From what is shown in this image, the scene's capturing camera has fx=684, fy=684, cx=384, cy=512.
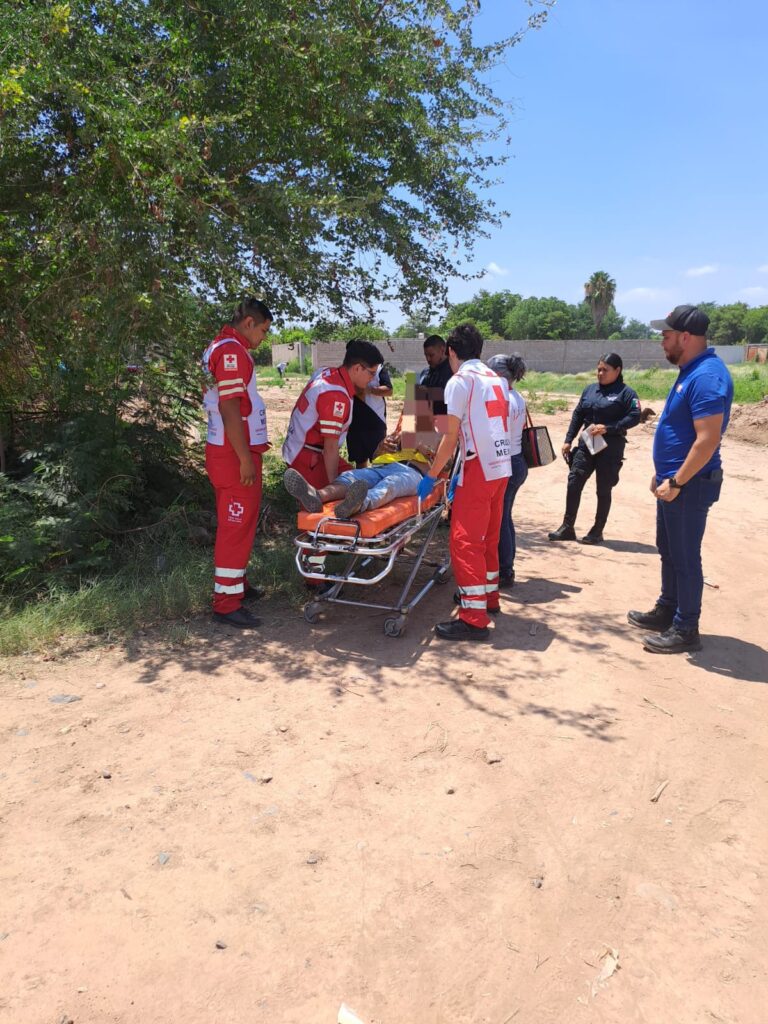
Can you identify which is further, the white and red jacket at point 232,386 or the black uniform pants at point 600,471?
the black uniform pants at point 600,471

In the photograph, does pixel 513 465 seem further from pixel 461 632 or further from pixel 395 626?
pixel 395 626

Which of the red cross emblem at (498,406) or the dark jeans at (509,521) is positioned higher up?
the red cross emblem at (498,406)

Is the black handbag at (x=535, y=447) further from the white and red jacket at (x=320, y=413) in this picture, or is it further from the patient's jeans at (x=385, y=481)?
the white and red jacket at (x=320, y=413)

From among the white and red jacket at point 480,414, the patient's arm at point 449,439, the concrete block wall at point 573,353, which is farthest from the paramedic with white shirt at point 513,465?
the concrete block wall at point 573,353

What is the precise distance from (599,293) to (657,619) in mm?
56627

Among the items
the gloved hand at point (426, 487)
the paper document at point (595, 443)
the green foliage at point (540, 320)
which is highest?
the green foliage at point (540, 320)

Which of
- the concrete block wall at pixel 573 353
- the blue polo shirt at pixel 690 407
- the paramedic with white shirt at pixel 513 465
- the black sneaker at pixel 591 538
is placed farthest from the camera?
the concrete block wall at pixel 573 353

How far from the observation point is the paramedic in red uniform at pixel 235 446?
4.40 m

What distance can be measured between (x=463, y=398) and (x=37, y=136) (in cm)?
367

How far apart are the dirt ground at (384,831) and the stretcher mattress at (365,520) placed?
78 cm

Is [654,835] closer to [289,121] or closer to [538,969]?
[538,969]

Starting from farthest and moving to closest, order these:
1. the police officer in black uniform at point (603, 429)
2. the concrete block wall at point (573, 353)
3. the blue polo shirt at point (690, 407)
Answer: the concrete block wall at point (573, 353)
the police officer in black uniform at point (603, 429)
the blue polo shirt at point (690, 407)

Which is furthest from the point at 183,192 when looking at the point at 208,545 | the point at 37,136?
the point at 208,545

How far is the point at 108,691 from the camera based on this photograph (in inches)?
149
